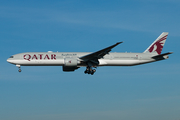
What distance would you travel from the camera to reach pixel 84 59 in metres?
56.8

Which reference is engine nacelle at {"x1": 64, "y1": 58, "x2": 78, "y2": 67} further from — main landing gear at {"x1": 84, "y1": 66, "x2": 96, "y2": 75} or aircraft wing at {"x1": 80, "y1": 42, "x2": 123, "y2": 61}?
Result: main landing gear at {"x1": 84, "y1": 66, "x2": 96, "y2": 75}

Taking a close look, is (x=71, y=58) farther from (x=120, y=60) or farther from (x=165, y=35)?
(x=165, y=35)

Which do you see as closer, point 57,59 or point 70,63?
point 70,63

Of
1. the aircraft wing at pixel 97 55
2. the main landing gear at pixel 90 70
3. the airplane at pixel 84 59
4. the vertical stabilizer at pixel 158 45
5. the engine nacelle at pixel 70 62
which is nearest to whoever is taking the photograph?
the aircraft wing at pixel 97 55

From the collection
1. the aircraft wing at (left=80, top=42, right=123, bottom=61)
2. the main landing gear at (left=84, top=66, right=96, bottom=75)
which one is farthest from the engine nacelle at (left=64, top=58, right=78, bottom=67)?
the main landing gear at (left=84, top=66, right=96, bottom=75)

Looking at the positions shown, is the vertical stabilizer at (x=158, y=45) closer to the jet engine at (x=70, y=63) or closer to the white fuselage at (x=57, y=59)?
the white fuselage at (x=57, y=59)

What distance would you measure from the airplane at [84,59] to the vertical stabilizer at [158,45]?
1.30 meters

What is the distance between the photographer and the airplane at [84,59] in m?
55.7

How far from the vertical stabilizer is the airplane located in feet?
4.25

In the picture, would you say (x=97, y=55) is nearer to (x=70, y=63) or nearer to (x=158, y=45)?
(x=70, y=63)

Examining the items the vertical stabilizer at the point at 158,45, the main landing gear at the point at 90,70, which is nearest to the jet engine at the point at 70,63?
the main landing gear at the point at 90,70

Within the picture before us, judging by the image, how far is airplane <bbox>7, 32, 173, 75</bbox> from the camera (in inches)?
2194

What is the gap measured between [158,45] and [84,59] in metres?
16.3

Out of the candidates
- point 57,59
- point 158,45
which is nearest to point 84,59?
point 57,59
